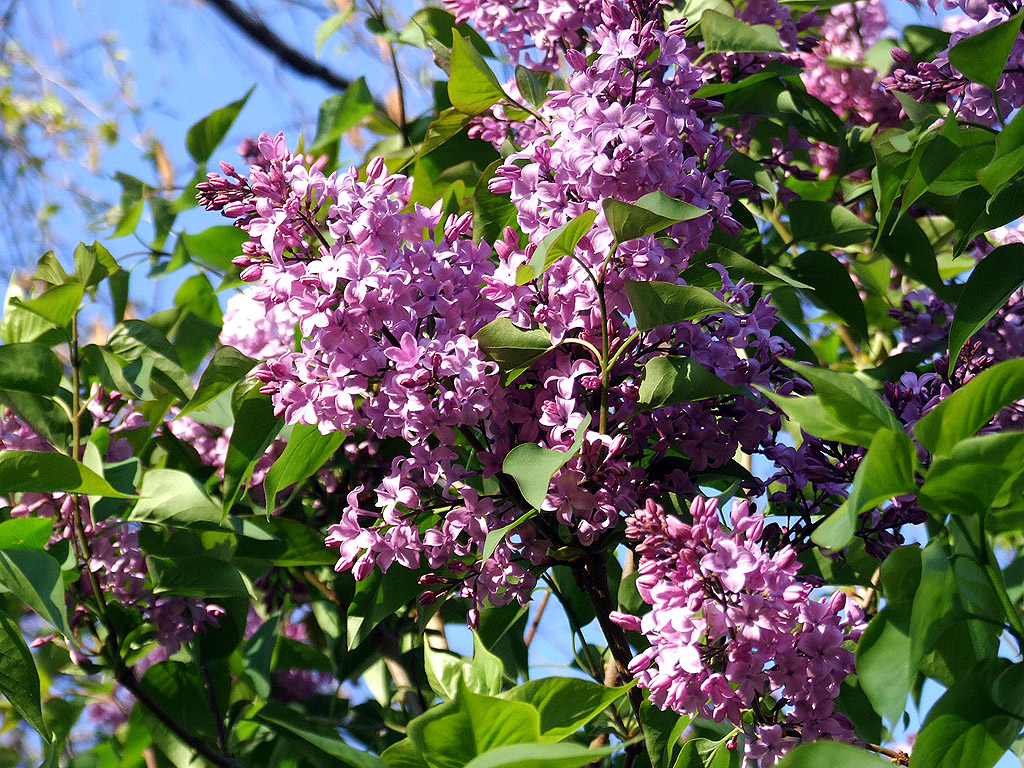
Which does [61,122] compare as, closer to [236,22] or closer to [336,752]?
[236,22]

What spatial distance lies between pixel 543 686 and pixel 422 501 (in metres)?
0.30

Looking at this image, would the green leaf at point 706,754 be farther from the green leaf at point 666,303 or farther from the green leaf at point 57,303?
the green leaf at point 57,303

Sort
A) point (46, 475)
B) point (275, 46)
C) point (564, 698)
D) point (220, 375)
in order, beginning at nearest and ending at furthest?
1. point (564, 698)
2. point (46, 475)
3. point (220, 375)
4. point (275, 46)

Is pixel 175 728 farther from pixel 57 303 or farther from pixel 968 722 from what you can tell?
pixel 968 722

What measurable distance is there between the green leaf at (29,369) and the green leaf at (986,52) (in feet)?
3.73

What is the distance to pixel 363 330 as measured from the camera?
1.03 m

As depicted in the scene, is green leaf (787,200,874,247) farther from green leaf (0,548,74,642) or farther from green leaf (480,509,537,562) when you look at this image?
green leaf (0,548,74,642)

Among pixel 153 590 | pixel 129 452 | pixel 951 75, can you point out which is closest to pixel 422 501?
pixel 153 590

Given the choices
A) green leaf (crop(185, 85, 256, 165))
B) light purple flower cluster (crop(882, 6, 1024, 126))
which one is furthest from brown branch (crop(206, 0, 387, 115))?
light purple flower cluster (crop(882, 6, 1024, 126))

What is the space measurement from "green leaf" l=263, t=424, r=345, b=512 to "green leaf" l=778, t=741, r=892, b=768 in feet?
1.94

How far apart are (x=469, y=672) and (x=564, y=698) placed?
0.41 feet

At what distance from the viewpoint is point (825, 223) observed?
4.69ft

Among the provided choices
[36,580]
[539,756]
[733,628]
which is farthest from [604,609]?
[36,580]

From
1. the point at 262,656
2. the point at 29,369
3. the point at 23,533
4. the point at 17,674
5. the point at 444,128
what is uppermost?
the point at 444,128
